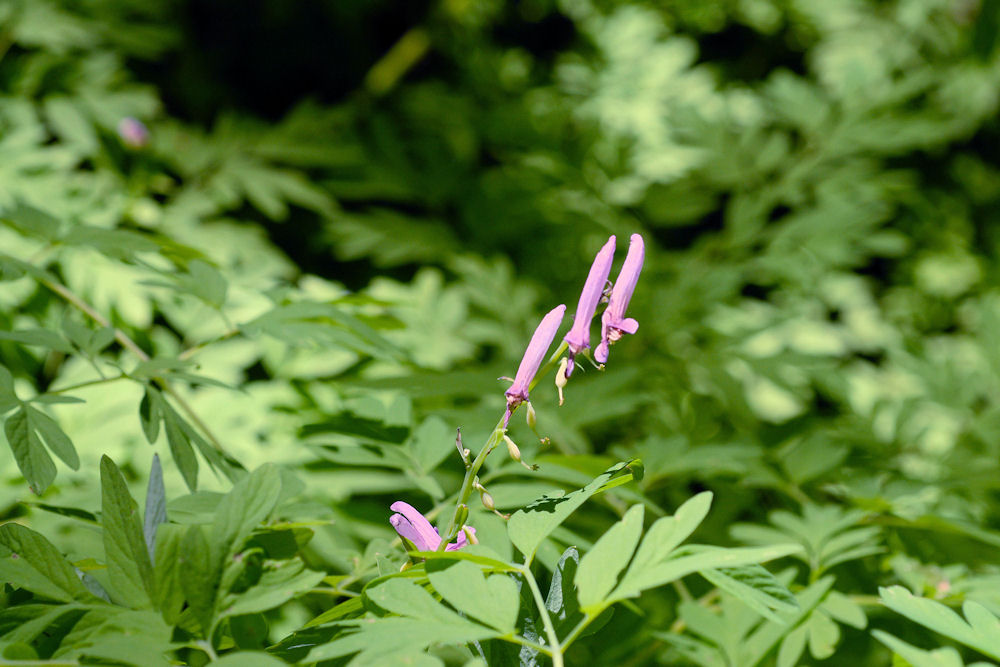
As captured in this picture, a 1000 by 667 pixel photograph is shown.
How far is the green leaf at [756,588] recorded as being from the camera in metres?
0.54

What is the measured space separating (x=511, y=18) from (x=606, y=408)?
2037mm

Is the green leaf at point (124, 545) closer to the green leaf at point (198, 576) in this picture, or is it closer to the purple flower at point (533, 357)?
the green leaf at point (198, 576)

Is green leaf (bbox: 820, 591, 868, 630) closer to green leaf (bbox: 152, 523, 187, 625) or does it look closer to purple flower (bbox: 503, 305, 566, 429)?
purple flower (bbox: 503, 305, 566, 429)

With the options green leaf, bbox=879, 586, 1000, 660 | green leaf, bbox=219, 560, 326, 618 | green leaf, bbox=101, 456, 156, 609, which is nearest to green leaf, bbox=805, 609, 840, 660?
green leaf, bbox=879, 586, 1000, 660

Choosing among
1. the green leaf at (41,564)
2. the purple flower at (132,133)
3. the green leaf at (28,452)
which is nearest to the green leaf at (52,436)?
the green leaf at (28,452)

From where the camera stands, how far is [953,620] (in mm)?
547

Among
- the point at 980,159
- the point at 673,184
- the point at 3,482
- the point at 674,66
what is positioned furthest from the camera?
the point at 980,159

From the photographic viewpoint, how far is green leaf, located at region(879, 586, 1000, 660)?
1.76ft

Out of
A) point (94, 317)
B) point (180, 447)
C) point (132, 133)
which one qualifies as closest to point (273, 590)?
point (180, 447)

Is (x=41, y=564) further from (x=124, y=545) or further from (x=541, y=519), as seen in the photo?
(x=541, y=519)

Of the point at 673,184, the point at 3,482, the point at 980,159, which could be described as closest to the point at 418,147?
the point at 673,184

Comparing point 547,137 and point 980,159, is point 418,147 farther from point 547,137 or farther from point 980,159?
point 980,159

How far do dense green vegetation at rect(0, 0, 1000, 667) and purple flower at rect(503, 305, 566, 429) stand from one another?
5 cm

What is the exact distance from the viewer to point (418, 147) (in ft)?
7.33
